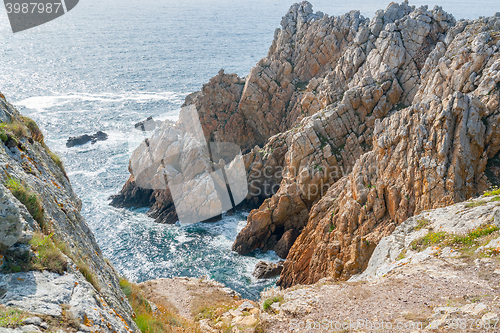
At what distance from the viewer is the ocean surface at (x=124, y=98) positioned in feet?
127

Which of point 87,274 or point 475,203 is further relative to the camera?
point 475,203

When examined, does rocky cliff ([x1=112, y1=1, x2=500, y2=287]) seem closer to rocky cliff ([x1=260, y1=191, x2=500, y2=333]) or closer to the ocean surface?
the ocean surface

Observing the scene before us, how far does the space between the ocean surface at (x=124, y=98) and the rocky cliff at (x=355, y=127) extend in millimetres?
4483

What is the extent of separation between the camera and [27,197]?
7.56 m

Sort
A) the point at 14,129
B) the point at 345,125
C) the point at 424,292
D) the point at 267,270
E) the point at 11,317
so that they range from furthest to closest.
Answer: the point at 345,125 → the point at 267,270 → the point at 424,292 → the point at 14,129 → the point at 11,317

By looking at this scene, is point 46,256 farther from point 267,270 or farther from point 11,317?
point 267,270

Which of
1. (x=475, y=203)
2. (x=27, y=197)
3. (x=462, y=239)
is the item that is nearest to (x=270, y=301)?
(x=462, y=239)

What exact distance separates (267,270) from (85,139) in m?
53.2

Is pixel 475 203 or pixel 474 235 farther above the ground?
pixel 475 203

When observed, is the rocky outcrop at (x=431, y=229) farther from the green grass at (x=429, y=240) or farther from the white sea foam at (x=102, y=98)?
the white sea foam at (x=102, y=98)

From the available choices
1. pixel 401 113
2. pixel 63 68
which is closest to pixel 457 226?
pixel 401 113

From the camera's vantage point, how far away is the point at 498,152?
21891 millimetres

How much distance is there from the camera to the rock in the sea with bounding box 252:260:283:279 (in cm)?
3409

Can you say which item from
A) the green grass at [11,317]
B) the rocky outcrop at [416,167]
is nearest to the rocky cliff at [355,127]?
the rocky outcrop at [416,167]
